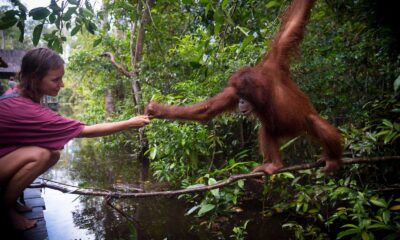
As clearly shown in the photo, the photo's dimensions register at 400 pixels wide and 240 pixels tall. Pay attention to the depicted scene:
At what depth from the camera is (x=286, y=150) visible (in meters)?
4.84

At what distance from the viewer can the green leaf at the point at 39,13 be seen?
2165mm

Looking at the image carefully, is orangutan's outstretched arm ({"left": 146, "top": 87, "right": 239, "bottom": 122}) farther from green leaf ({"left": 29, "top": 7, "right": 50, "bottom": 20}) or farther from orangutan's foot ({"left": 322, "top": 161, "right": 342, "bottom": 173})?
green leaf ({"left": 29, "top": 7, "right": 50, "bottom": 20})

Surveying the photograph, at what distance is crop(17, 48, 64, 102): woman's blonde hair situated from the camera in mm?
2365

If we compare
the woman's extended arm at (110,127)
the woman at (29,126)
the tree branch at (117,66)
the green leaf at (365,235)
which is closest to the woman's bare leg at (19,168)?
the woman at (29,126)

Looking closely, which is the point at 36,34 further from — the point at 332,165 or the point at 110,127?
the point at 332,165

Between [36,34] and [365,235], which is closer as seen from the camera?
[36,34]

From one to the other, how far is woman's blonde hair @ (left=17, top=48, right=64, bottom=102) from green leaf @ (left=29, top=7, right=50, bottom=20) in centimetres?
27

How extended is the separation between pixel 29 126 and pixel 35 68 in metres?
0.43

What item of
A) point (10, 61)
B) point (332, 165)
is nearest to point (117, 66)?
point (332, 165)

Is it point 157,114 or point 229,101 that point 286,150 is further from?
point 157,114

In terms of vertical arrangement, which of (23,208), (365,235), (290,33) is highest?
(290,33)

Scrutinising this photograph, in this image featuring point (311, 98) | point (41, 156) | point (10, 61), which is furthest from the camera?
point (10, 61)

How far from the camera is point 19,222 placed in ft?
9.32

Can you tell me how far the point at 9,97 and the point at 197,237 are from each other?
2.84 meters
